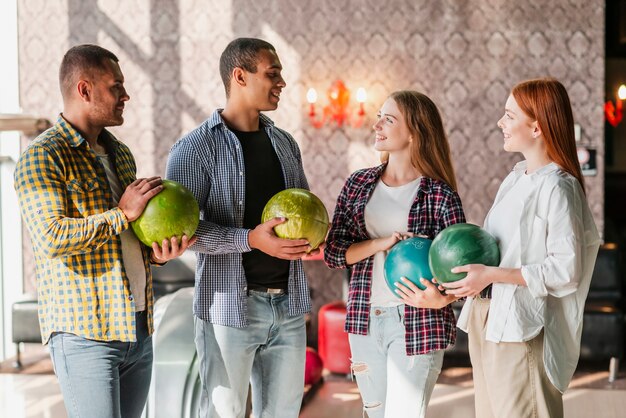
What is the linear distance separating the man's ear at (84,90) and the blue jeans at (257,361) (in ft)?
2.84

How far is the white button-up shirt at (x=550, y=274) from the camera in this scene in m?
2.30

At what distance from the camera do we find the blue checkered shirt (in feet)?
8.34

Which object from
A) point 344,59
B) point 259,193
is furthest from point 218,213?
point 344,59

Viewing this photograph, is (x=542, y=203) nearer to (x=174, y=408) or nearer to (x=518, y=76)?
(x=174, y=408)

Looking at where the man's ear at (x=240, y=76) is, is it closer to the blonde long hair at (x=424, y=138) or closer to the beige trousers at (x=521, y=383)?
the blonde long hair at (x=424, y=138)

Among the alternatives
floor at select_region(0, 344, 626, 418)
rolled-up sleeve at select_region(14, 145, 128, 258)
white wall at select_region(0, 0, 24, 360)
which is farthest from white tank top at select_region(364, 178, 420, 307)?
white wall at select_region(0, 0, 24, 360)

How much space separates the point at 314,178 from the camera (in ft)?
22.3

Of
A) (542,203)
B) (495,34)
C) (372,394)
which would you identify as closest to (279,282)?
(372,394)

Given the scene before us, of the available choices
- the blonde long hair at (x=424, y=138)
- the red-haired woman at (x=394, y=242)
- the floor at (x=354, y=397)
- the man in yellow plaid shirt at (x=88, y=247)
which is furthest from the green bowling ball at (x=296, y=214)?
the floor at (x=354, y=397)

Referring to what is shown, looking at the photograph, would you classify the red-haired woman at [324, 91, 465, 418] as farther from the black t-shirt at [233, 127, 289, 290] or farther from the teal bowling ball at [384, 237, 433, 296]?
the black t-shirt at [233, 127, 289, 290]

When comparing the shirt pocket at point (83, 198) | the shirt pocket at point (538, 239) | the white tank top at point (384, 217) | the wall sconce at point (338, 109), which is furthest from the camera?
the wall sconce at point (338, 109)

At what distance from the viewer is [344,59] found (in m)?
6.70

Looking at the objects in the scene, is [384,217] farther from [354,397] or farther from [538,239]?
[354,397]

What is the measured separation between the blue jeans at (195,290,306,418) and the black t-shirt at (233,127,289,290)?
0.07 m
